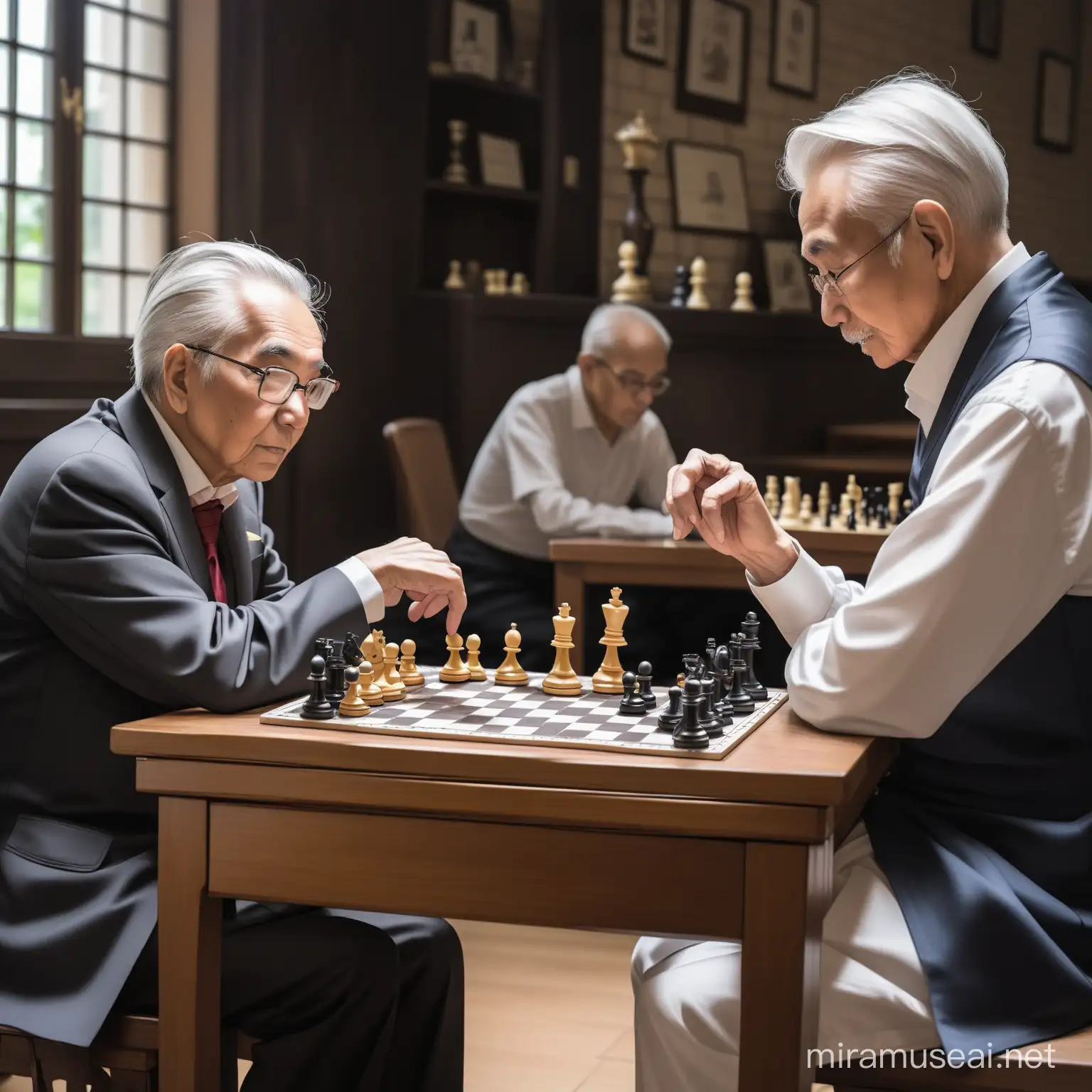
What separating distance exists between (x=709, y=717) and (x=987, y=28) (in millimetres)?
8988

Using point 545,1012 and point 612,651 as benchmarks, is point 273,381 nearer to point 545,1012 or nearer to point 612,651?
point 612,651

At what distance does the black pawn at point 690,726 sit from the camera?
1685mm

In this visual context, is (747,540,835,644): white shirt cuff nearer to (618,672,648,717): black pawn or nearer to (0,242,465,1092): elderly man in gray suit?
(618,672,648,717): black pawn

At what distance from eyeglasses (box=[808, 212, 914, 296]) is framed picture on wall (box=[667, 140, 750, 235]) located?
19.0 ft

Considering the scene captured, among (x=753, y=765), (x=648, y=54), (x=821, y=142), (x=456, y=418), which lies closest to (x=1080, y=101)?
(x=648, y=54)

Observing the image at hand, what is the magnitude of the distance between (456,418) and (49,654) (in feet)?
14.1

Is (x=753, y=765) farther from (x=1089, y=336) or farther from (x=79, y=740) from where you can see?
(x=79, y=740)

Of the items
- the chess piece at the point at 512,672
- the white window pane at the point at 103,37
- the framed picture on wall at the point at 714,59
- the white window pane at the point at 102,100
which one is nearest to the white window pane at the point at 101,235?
the white window pane at the point at 102,100

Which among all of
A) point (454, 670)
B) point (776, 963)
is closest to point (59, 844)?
point (454, 670)

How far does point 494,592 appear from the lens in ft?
16.5

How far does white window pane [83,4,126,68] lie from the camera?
517 centimetres

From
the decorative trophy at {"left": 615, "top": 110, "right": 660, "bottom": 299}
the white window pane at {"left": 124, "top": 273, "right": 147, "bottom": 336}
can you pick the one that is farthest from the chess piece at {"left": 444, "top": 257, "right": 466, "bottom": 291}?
the white window pane at {"left": 124, "top": 273, "right": 147, "bottom": 336}

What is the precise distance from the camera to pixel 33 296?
5020mm

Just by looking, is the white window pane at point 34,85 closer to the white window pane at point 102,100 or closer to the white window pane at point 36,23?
the white window pane at point 36,23
